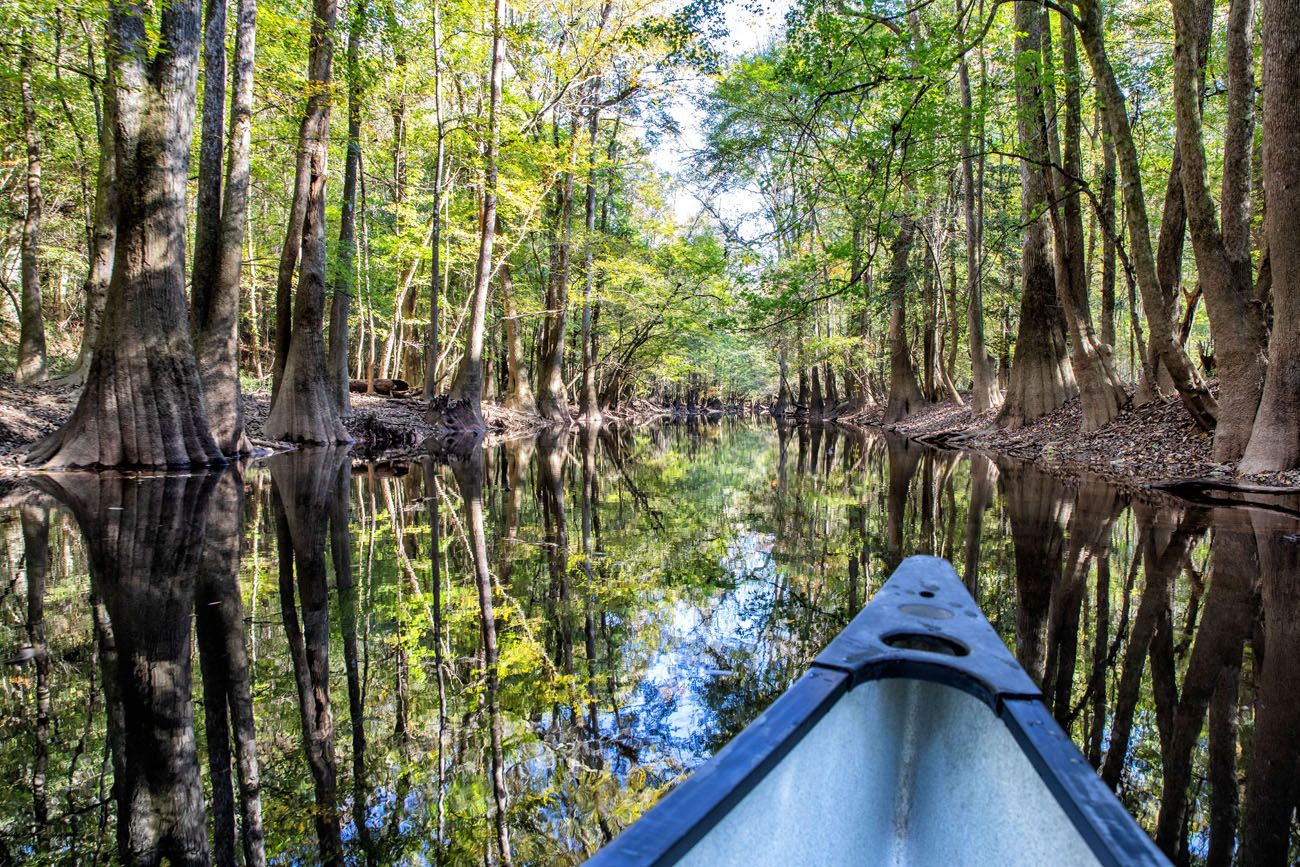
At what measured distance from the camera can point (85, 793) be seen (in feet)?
6.26

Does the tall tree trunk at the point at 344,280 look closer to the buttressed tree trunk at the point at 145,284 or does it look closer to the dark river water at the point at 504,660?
the buttressed tree trunk at the point at 145,284

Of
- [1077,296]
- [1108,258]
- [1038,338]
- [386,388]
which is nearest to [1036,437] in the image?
[1038,338]

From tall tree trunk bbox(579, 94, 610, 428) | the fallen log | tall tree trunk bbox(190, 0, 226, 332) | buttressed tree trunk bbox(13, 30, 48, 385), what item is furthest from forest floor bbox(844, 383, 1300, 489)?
buttressed tree trunk bbox(13, 30, 48, 385)

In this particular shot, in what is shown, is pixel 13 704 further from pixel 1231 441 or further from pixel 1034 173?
pixel 1034 173

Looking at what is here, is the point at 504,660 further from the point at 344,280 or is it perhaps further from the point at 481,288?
the point at 481,288

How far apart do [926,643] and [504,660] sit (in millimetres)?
1737

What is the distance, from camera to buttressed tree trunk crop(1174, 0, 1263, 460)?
6.63 meters

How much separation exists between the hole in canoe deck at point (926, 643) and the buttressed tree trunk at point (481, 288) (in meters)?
14.6

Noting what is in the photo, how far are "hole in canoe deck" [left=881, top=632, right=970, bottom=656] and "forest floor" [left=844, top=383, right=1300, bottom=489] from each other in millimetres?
5739

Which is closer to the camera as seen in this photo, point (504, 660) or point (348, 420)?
point (504, 660)

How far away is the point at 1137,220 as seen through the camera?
24.7 feet

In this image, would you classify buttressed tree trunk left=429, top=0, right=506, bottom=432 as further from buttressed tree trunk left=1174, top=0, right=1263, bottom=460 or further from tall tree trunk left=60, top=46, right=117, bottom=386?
buttressed tree trunk left=1174, top=0, right=1263, bottom=460

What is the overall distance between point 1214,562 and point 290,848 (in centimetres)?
487

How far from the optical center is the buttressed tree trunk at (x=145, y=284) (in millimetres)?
7414
